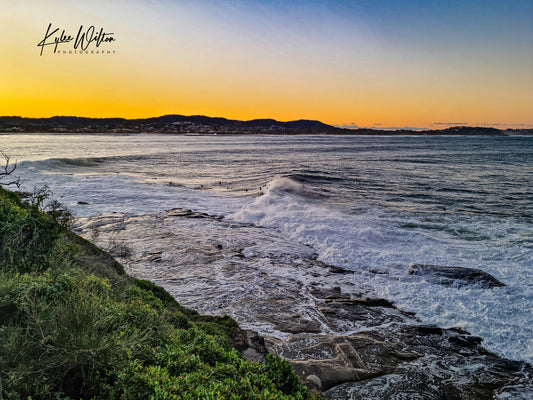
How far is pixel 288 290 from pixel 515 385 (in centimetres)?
517

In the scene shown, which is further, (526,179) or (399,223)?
(526,179)

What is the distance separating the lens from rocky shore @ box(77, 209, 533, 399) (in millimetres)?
5484

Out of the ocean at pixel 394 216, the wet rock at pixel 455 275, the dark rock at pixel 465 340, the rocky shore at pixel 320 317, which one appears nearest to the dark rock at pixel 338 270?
the rocky shore at pixel 320 317

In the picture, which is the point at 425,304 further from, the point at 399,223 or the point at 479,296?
the point at 399,223

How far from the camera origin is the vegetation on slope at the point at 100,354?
3076mm

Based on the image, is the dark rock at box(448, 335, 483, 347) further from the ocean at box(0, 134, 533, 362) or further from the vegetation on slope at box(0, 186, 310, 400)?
the vegetation on slope at box(0, 186, 310, 400)

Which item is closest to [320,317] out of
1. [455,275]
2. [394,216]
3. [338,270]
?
[338,270]

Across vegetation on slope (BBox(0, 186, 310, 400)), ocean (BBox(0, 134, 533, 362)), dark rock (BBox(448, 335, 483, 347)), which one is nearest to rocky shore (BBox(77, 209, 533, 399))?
dark rock (BBox(448, 335, 483, 347))

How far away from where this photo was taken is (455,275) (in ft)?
31.6

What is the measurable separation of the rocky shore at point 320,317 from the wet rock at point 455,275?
0.12 ft

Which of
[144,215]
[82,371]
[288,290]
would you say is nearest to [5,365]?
[82,371]

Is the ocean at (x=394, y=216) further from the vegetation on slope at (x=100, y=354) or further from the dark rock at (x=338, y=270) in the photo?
the vegetation on slope at (x=100, y=354)

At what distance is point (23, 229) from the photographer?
588 centimetres

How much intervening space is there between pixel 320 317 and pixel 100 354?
5425 mm
